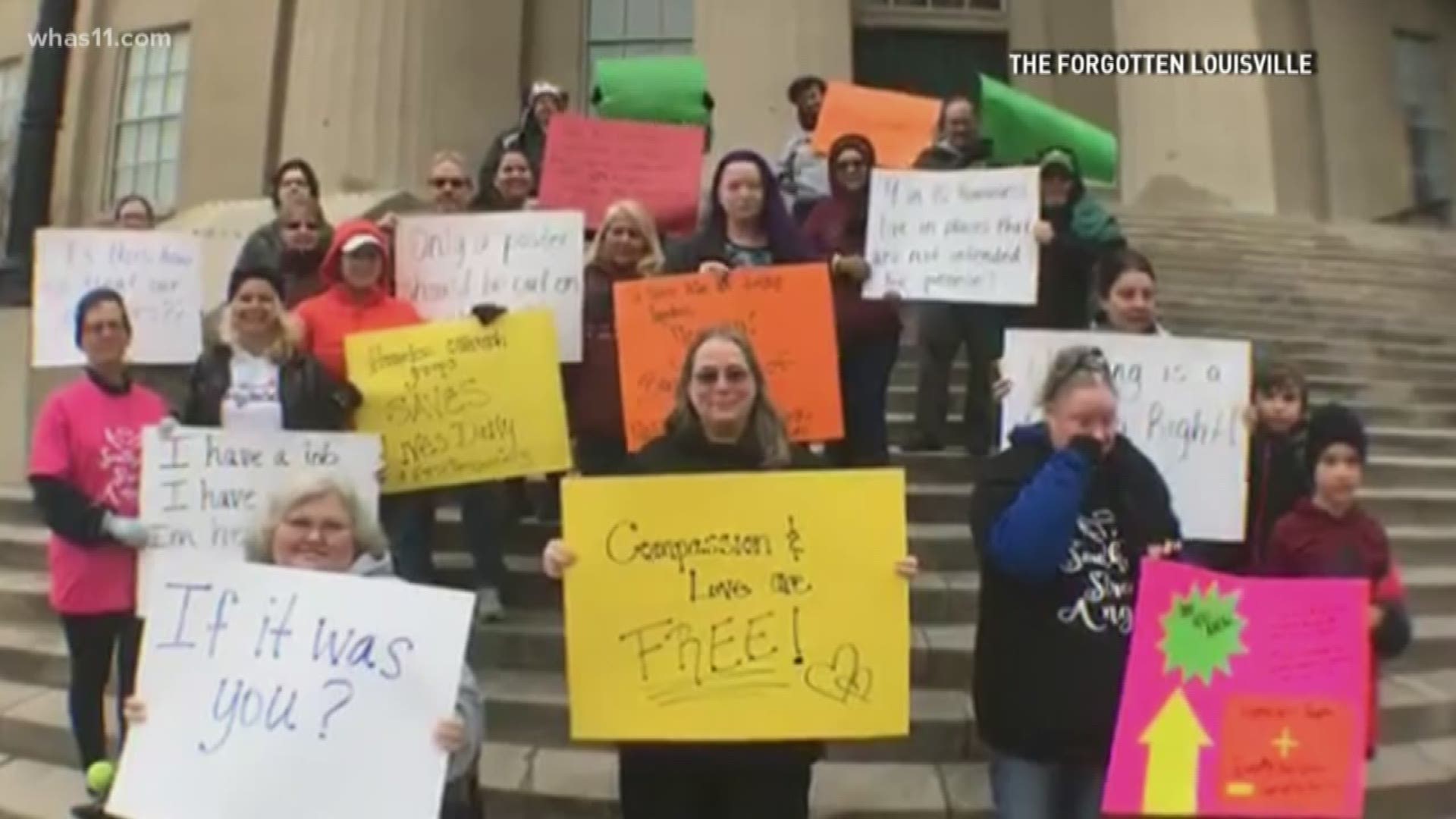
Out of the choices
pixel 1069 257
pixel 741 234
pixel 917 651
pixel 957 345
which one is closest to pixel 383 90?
pixel 957 345

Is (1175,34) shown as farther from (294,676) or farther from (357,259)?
(294,676)

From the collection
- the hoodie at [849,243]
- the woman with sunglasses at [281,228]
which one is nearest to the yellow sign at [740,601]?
the hoodie at [849,243]

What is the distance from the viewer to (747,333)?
15.7 feet

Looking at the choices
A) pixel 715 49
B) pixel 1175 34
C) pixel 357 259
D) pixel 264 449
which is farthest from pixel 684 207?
pixel 1175 34

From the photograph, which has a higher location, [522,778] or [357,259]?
[357,259]

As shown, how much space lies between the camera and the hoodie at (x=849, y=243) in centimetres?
554

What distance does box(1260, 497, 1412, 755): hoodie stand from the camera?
3564 mm

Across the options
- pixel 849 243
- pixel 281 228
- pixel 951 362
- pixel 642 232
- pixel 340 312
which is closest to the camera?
pixel 340 312

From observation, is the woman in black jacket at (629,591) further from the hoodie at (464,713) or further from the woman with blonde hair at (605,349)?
the woman with blonde hair at (605,349)

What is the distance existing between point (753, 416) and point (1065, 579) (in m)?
0.81

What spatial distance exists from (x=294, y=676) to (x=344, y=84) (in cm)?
1281

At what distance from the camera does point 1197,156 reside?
14.5m

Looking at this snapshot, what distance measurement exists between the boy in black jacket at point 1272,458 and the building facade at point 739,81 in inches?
400

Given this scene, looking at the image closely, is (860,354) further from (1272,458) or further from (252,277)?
(252,277)
